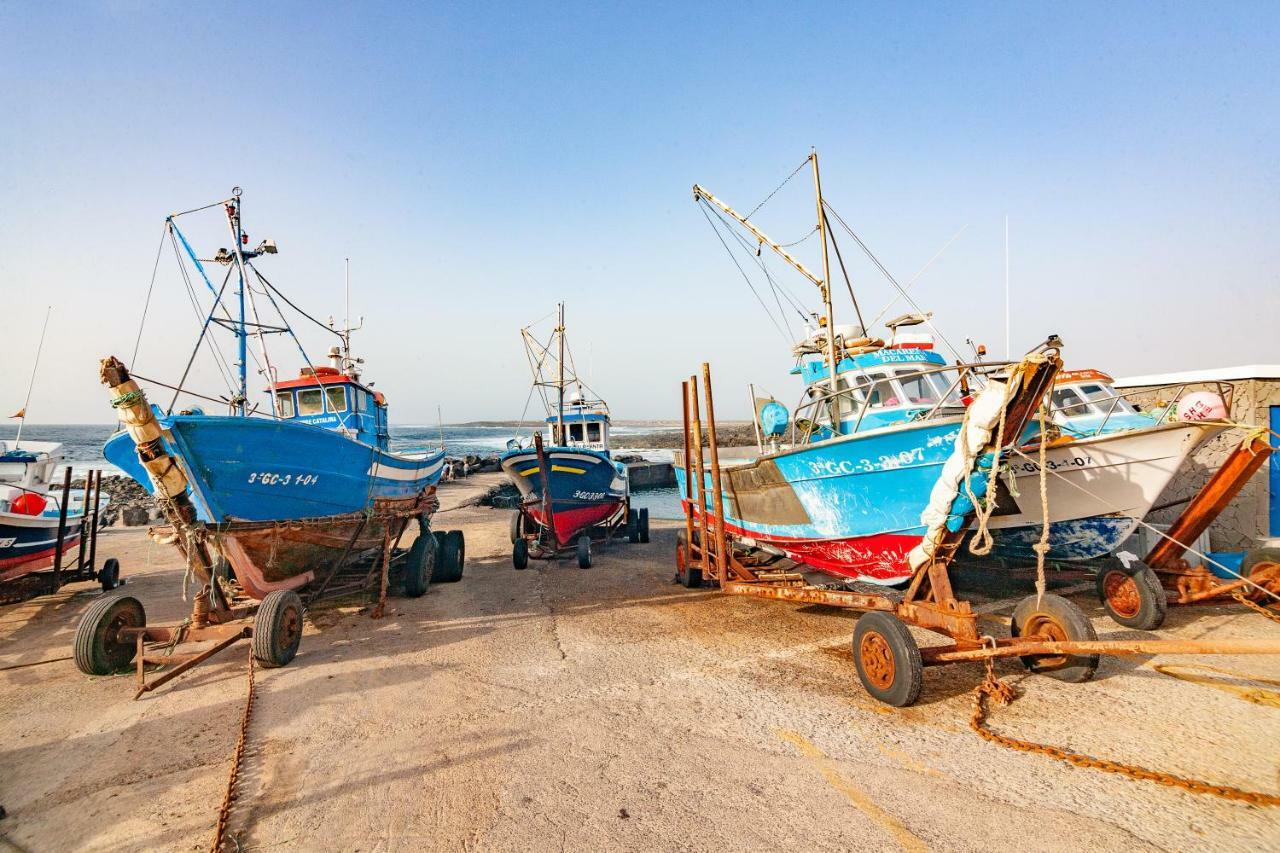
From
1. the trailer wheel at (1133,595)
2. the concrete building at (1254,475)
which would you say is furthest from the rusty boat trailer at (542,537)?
the concrete building at (1254,475)

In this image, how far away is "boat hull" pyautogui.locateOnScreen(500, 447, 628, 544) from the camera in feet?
41.0

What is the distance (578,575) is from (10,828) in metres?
8.35

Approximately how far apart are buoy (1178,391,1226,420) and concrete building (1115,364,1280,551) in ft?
7.26

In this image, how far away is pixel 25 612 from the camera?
9.02m

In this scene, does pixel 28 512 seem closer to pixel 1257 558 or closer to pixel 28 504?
pixel 28 504

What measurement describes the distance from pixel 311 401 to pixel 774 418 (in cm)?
947

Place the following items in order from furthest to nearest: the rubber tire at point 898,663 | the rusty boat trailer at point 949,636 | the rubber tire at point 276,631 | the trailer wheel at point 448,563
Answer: the trailer wheel at point 448,563 → the rubber tire at point 276,631 → the rubber tire at point 898,663 → the rusty boat trailer at point 949,636

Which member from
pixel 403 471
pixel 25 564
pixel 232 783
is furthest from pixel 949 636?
pixel 25 564

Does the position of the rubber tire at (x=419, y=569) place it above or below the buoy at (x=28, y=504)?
below

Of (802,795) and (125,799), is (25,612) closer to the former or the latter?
(125,799)

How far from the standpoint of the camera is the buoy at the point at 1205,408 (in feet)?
21.9

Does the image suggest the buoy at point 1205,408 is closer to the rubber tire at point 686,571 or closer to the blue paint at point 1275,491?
the blue paint at point 1275,491

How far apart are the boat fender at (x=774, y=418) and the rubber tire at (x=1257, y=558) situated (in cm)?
601

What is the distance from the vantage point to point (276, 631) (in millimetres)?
6168
